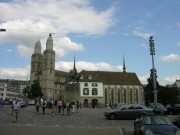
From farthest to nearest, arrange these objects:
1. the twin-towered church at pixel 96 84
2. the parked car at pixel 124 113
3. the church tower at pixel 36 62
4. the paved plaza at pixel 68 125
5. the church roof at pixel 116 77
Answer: the church tower at pixel 36 62
the church roof at pixel 116 77
the twin-towered church at pixel 96 84
the parked car at pixel 124 113
the paved plaza at pixel 68 125

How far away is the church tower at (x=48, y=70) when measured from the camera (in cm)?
16425

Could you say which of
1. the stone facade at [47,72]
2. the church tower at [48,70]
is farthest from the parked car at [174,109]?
the church tower at [48,70]

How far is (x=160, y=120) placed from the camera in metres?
14.9

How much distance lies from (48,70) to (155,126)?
506ft

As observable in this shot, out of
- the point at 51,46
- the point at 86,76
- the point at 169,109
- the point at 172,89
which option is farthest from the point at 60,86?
the point at 169,109

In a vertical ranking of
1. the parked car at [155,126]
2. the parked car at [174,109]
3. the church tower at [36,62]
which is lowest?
the parked car at [155,126]

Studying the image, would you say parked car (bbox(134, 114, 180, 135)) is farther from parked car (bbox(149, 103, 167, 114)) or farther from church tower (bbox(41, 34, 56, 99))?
church tower (bbox(41, 34, 56, 99))

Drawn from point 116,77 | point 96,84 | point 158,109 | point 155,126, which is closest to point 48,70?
point 116,77

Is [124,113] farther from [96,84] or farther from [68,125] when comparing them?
[96,84]

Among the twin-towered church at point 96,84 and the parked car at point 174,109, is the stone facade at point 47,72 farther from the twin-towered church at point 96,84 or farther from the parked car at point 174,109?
the parked car at point 174,109

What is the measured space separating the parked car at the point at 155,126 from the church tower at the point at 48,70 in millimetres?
150273

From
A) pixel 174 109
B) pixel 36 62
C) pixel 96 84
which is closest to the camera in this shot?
pixel 174 109

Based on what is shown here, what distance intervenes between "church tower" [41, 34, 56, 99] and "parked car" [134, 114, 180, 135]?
15027 cm

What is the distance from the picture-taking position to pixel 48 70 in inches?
6540
